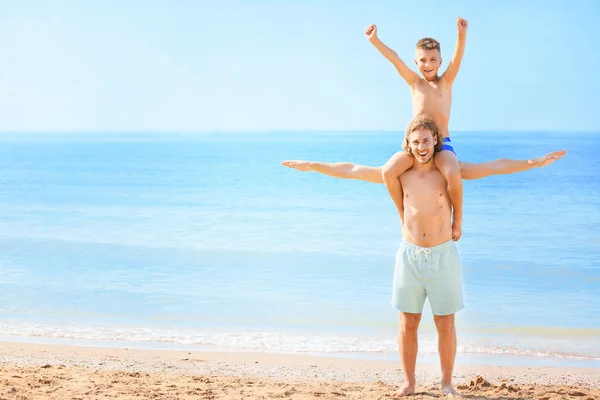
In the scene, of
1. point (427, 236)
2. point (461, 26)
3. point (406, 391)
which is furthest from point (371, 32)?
point (406, 391)

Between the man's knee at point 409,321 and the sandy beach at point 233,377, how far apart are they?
0.43 metres

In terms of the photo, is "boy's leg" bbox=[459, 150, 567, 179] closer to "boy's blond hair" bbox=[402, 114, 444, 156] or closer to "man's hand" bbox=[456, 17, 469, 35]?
"boy's blond hair" bbox=[402, 114, 444, 156]

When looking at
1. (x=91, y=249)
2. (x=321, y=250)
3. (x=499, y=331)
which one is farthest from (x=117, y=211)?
(x=499, y=331)

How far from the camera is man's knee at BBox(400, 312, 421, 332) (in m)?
5.42

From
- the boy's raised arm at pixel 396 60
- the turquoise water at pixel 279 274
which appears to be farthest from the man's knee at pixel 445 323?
the turquoise water at pixel 279 274

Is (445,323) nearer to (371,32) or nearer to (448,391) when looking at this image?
(448,391)

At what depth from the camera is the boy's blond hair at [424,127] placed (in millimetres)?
5254

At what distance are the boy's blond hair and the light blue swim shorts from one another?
1.89 feet

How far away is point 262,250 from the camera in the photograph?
1410cm

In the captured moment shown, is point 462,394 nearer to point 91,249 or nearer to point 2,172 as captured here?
point 91,249

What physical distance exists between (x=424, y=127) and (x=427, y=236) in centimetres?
66

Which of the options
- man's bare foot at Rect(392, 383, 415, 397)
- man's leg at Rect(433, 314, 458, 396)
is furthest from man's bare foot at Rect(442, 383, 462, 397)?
man's bare foot at Rect(392, 383, 415, 397)

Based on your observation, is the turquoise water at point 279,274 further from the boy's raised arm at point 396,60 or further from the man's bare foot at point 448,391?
the boy's raised arm at point 396,60

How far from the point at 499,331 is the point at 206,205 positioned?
16.0 meters
